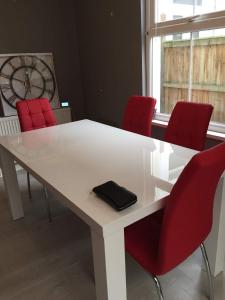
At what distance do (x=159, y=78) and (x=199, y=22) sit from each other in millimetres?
738

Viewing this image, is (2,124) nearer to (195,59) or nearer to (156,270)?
(195,59)

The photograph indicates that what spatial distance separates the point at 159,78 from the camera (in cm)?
296

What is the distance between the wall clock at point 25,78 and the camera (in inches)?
131

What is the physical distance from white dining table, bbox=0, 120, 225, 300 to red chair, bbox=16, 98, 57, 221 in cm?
36

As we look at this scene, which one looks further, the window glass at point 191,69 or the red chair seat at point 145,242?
the window glass at point 191,69

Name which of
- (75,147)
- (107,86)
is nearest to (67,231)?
(75,147)

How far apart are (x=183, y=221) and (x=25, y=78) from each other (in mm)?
3047

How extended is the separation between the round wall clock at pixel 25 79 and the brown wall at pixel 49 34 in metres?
0.18

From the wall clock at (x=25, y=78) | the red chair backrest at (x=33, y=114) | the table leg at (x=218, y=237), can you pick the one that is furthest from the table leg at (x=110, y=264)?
the wall clock at (x=25, y=78)

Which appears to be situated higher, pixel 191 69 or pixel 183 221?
pixel 191 69

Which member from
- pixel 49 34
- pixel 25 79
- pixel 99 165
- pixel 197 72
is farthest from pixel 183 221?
pixel 49 34

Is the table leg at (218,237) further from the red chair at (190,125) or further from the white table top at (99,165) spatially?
the red chair at (190,125)

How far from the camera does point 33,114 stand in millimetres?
2578

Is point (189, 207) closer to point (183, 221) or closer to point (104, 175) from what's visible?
point (183, 221)
